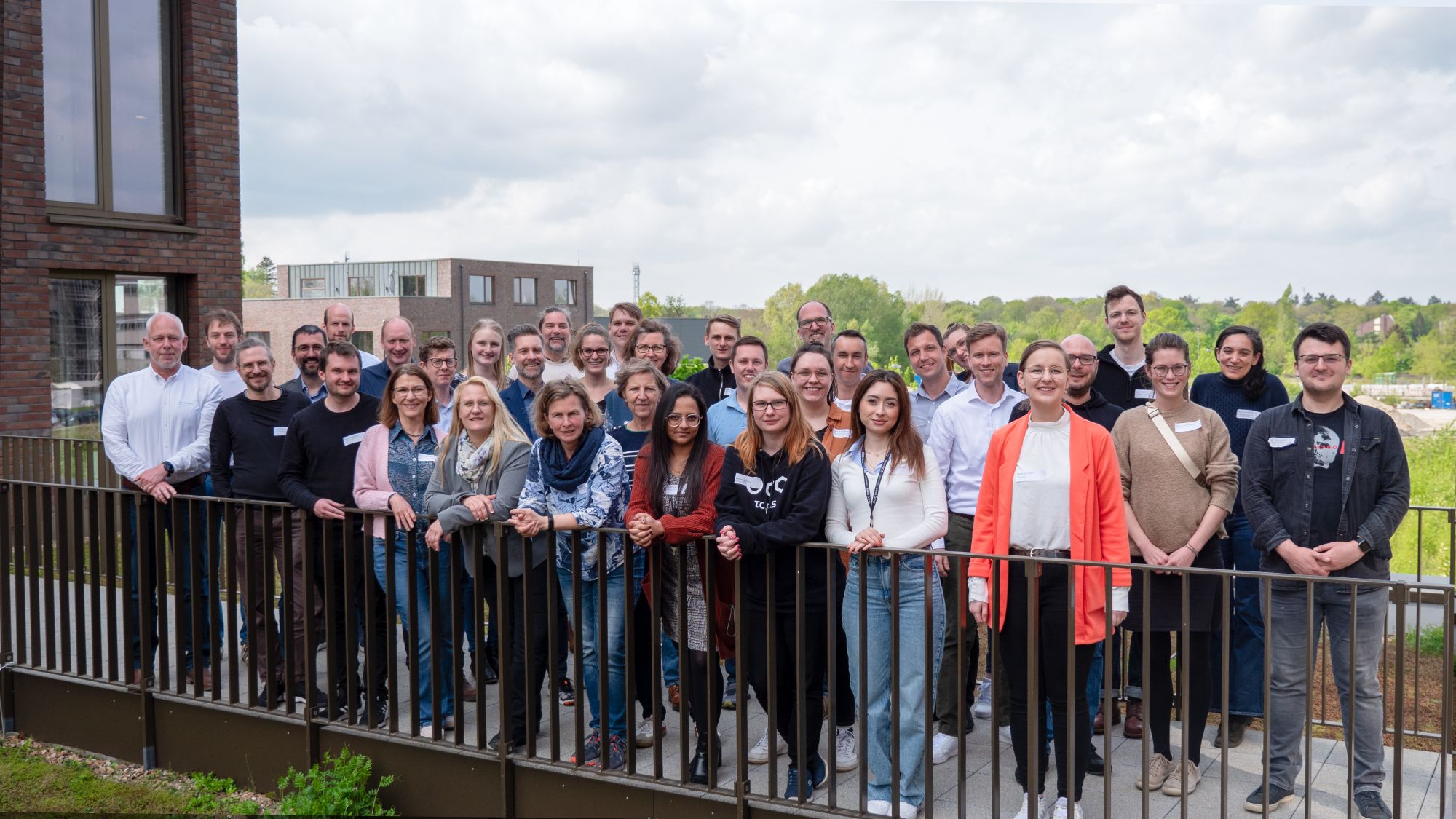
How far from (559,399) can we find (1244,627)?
3.37 meters

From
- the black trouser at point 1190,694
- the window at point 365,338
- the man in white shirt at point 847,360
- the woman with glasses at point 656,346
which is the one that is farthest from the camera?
the window at point 365,338

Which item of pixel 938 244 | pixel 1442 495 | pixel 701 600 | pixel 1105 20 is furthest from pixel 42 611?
pixel 938 244

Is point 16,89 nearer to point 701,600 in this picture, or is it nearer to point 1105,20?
point 701,600

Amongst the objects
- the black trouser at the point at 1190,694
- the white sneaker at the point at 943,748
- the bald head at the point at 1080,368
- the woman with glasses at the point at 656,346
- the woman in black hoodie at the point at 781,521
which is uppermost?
the woman with glasses at the point at 656,346

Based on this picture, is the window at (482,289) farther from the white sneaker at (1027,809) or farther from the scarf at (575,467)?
the white sneaker at (1027,809)

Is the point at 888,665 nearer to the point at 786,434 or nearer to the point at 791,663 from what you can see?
the point at 791,663

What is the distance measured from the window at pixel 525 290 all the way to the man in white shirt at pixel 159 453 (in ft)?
193

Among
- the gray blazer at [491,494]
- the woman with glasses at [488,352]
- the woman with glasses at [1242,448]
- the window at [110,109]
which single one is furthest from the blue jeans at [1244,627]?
the window at [110,109]

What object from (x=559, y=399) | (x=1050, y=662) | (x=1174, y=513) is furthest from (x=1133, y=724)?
(x=559, y=399)

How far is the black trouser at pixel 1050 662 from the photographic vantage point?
12.9 feet

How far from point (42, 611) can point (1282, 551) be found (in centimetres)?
721

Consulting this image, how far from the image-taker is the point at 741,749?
4.17 meters

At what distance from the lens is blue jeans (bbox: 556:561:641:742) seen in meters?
4.50

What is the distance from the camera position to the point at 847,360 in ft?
17.2
